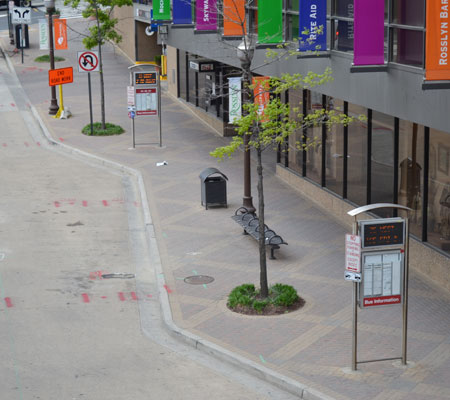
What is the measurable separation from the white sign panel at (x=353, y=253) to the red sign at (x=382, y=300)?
0.54m

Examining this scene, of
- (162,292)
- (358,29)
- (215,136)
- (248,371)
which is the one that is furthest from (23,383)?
(215,136)

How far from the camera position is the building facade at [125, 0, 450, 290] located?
15531mm

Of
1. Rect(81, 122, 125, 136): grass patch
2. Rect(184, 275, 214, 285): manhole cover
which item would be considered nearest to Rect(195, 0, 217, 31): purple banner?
Rect(81, 122, 125, 136): grass patch

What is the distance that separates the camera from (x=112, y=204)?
2325cm

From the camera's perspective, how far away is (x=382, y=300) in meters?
12.4

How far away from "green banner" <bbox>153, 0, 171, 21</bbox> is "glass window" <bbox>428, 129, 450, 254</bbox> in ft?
63.2

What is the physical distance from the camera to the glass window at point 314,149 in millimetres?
22155

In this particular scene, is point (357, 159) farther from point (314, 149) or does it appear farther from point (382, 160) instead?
point (314, 149)

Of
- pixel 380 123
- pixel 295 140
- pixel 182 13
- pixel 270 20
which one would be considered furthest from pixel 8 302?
pixel 182 13

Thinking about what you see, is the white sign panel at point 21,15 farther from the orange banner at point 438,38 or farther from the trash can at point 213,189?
the orange banner at point 438,38

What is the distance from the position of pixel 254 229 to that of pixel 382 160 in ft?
10.3

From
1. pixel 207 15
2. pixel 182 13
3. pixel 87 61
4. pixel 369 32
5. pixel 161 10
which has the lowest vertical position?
pixel 87 61

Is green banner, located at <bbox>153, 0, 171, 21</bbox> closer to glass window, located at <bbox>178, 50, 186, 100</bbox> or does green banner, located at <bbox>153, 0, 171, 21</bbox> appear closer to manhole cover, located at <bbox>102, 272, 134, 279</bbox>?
glass window, located at <bbox>178, 50, 186, 100</bbox>

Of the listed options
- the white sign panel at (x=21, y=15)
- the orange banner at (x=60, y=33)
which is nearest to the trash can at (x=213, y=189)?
the orange banner at (x=60, y=33)
